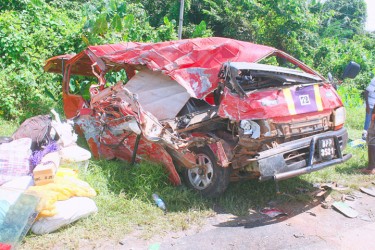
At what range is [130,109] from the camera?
4.77 meters

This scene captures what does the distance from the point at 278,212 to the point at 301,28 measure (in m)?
12.4

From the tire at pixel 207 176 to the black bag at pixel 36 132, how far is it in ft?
6.53

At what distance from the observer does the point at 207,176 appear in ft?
15.1

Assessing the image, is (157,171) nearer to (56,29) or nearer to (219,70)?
(219,70)

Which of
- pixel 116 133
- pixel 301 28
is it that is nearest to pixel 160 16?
pixel 301 28

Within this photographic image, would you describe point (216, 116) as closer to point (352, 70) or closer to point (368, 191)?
point (352, 70)

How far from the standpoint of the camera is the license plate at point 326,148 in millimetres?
4352

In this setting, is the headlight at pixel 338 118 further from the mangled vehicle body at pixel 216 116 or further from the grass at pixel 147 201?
the grass at pixel 147 201

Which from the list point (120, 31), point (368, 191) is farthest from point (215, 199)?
point (120, 31)

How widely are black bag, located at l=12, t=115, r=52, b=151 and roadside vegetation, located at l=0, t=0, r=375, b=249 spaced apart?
2.38 ft

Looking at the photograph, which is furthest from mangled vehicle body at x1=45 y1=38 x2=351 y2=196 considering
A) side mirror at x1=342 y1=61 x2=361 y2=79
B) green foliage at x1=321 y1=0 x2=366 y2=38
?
green foliage at x1=321 y1=0 x2=366 y2=38

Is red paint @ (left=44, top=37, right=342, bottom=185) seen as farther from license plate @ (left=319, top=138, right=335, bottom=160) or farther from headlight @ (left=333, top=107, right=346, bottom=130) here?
license plate @ (left=319, top=138, right=335, bottom=160)

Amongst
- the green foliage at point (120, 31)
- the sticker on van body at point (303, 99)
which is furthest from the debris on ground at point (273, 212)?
the green foliage at point (120, 31)

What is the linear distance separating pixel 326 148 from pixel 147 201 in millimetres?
2226
